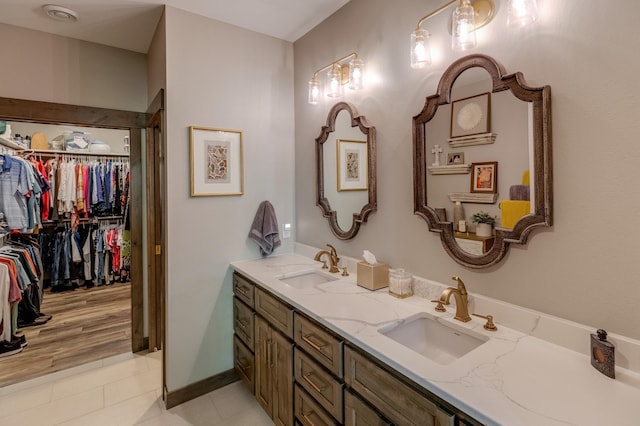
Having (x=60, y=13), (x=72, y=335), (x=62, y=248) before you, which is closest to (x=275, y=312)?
(x=60, y=13)

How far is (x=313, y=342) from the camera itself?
5.15ft

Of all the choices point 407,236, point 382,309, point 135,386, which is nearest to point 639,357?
point 382,309

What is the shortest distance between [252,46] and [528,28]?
197cm

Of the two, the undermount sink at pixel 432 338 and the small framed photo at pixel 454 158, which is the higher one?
the small framed photo at pixel 454 158

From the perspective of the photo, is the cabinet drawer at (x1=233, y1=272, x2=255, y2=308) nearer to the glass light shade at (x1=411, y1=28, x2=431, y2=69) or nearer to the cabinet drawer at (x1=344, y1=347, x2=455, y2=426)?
the cabinet drawer at (x1=344, y1=347, x2=455, y2=426)

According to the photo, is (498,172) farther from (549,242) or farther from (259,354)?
(259,354)

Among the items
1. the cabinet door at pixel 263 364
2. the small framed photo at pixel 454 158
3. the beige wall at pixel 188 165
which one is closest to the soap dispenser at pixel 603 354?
the small framed photo at pixel 454 158

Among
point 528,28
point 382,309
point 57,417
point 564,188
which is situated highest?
point 528,28

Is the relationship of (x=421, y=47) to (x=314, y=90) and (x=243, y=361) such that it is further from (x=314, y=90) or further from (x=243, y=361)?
(x=243, y=361)

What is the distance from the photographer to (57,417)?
7.13ft

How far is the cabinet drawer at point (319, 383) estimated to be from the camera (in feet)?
4.63

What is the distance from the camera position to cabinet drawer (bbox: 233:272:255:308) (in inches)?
86.6

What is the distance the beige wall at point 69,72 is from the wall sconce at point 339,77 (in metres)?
1.70

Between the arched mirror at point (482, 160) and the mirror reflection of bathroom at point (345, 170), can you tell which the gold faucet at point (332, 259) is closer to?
the mirror reflection of bathroom at point (345, 170)
